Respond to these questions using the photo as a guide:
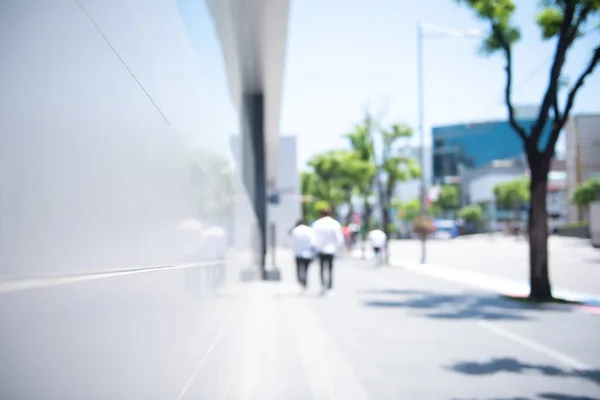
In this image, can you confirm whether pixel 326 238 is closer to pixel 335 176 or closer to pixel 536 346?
pixel 536 346

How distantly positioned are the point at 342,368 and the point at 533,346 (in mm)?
2741

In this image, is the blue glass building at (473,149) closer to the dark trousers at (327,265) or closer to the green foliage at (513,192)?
the green foliage at (513,192)

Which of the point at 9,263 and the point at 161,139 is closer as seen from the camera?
the point at 9,263

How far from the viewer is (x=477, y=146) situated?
128m

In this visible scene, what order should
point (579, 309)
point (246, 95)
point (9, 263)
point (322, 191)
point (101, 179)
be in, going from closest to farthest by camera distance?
point (9, 263)
point (101, 179)
point (579, 309)
point (246, 95)
point (322, 191)

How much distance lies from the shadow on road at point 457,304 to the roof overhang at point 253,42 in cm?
492

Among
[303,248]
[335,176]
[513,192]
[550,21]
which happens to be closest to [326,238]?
[303,248]

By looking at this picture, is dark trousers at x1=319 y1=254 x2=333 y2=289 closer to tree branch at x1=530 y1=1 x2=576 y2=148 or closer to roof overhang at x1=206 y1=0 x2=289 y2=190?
roof overhang at x1=206 y1=0 x2=289 y2=190

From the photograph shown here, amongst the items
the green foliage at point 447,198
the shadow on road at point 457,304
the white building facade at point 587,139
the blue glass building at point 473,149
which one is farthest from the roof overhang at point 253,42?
the blue glass building at point 473,149

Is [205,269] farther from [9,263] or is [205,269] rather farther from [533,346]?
[533,346]

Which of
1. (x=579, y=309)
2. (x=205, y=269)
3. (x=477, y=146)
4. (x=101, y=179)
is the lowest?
(x=579, y=309)

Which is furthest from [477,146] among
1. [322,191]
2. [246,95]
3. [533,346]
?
[533,346]

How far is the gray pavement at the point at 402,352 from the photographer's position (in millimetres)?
5773

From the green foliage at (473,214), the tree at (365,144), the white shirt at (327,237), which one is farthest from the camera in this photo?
the green foliage at (473,214)
